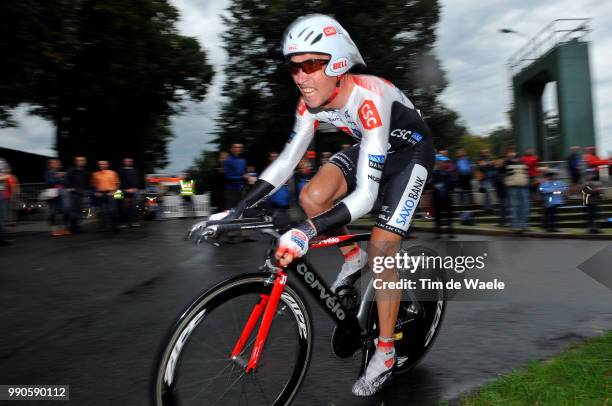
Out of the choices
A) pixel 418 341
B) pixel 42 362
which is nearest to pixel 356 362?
pixel 418 341

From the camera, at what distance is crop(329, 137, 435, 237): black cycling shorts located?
3439 mm

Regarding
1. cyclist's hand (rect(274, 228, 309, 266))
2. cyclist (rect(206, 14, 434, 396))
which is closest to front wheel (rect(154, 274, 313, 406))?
cyclist's hand (rect(274, 228, 309, 266))

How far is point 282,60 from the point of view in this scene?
29219mm

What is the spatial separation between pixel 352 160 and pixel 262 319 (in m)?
1.34

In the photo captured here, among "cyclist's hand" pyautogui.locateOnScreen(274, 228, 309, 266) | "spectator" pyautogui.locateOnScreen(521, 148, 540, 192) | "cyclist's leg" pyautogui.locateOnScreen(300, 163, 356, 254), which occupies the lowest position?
"cyclist's hand" pyautogui.locateOnScreen(274, 228, 309, 266)

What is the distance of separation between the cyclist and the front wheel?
313 millimetres

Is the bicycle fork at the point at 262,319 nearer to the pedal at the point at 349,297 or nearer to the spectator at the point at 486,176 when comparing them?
the pedal at the point at 349,297

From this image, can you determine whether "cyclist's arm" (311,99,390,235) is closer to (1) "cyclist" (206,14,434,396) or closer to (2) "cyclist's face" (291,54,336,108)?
(1) "cyclist" (206,14,434,396)

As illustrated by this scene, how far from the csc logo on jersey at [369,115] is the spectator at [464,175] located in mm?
13432

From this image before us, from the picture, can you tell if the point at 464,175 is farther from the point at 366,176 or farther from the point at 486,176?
the point at 366,176

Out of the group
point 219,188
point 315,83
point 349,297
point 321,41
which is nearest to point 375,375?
point 349,297

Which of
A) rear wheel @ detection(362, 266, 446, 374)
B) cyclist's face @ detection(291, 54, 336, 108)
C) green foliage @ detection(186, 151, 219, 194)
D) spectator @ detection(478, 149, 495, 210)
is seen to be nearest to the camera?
cyclist's face @ detection(291, 54, 336, 108)

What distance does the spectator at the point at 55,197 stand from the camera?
15.0m

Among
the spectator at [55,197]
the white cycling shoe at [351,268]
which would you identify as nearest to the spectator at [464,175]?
the spectator at [55,197]
